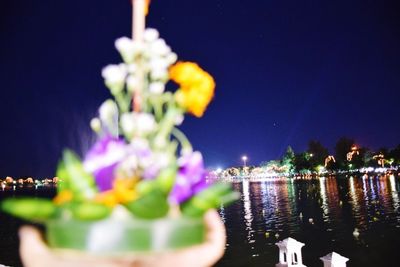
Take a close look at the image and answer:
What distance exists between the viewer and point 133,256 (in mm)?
1886

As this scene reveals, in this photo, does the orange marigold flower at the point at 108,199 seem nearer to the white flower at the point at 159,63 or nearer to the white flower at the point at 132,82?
the white flower at the point at 132,82

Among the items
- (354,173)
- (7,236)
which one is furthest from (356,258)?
(354,173)

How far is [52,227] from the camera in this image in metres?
1.96

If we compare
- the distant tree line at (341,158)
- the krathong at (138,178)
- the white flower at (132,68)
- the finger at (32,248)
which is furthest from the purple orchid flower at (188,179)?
the distant tree line at (341,158)

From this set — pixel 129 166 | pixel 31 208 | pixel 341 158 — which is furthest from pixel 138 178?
pixel 341 158

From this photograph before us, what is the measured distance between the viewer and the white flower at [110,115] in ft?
7.07

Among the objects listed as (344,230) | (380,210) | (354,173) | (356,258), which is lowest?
(356,258)

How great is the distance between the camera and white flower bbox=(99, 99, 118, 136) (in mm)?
2156

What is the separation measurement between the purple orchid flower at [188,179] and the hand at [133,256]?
0.21 metres

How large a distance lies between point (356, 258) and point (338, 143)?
Answer: 469ft

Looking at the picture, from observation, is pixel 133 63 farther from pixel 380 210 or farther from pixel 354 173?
pixel 354 173

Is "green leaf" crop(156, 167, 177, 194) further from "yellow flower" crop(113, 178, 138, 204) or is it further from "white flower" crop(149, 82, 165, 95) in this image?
"white flower" crop(149, 82, 165, 95)

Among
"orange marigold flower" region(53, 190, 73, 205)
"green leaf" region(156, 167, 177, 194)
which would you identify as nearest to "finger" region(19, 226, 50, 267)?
"orange marigold flower" region(53, 190, 73, 205)

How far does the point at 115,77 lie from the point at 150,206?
0.82 metres
